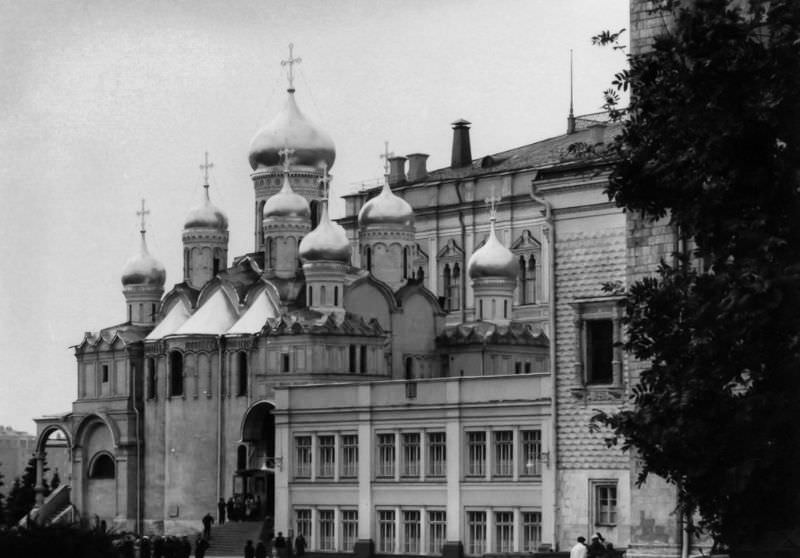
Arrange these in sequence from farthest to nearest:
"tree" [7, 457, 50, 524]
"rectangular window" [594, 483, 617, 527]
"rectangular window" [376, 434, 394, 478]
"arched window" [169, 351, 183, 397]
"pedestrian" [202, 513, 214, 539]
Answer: "tree" [7, 457, 50, 524] < "arched window" [169, 351, 183, 397] < "pedestrian" [202, 513, 214, 539] < "rectangular window" [376, 434, 394, 478] < "rectangular window" [594, 483, 617, 527]

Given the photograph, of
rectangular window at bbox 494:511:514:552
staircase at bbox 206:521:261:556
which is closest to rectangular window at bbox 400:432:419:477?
rectangular window at bbox 494:511:514:552

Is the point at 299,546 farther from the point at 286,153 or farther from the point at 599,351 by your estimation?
the point at 286,153

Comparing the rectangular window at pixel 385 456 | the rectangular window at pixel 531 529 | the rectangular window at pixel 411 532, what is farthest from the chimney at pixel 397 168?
the rectangular window at pixel 531 529

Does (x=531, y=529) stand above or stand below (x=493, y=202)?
below

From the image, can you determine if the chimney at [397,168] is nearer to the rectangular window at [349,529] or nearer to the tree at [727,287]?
the rectangular window at [349,529]

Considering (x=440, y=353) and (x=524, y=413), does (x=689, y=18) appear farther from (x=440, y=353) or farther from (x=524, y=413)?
(x=440, y=353)

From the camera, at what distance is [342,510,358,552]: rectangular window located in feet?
198

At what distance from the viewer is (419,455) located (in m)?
58.7

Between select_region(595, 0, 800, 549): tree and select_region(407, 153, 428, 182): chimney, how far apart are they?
5688 cm

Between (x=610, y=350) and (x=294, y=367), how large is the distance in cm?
2403

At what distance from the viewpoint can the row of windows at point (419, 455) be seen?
54.9m

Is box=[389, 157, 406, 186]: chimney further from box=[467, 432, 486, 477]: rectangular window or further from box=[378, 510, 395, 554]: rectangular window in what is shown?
box=[467, 432, 486, 477]: rectangular window

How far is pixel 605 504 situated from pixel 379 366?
2245cm

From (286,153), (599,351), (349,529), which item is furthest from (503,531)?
(286,153)
